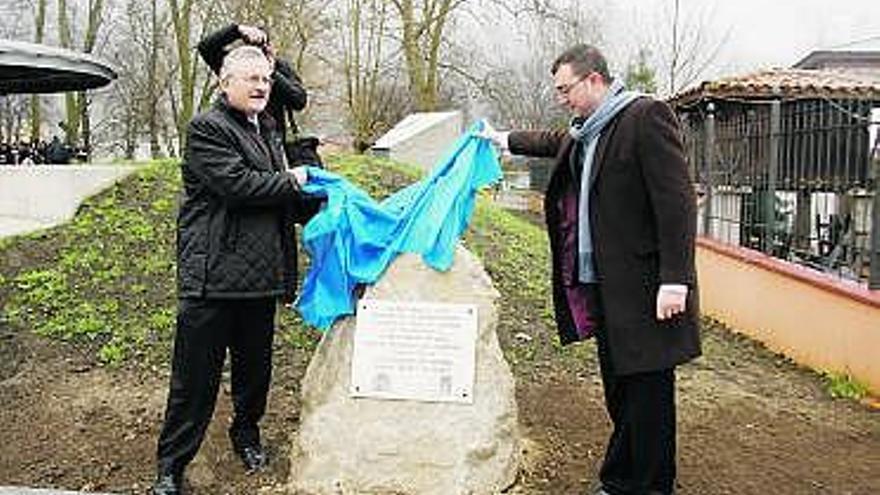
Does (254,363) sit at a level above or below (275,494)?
above

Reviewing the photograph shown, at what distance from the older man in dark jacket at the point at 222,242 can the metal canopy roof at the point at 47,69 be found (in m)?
3.16

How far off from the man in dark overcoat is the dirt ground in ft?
2.04

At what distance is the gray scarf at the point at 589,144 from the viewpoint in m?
3.78

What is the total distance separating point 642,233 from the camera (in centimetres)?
375

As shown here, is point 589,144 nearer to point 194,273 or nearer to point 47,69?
point 194,273

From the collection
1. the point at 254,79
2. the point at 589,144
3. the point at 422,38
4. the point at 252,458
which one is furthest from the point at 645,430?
the point at 422,38

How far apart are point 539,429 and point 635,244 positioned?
162 cm

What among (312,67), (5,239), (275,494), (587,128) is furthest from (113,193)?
(312,67)

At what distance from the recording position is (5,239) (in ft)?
27.0

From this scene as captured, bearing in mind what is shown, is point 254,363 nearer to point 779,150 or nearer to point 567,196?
point 567,196

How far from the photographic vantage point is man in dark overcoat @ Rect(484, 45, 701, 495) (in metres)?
3.64

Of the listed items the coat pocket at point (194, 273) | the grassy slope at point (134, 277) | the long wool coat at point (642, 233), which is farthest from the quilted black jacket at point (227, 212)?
the grassy slope at point (134, 277)

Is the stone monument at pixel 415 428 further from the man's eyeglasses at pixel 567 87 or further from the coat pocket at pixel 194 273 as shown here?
the man's eyeglasses at pixel 567 87

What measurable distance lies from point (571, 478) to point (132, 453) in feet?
6.76
